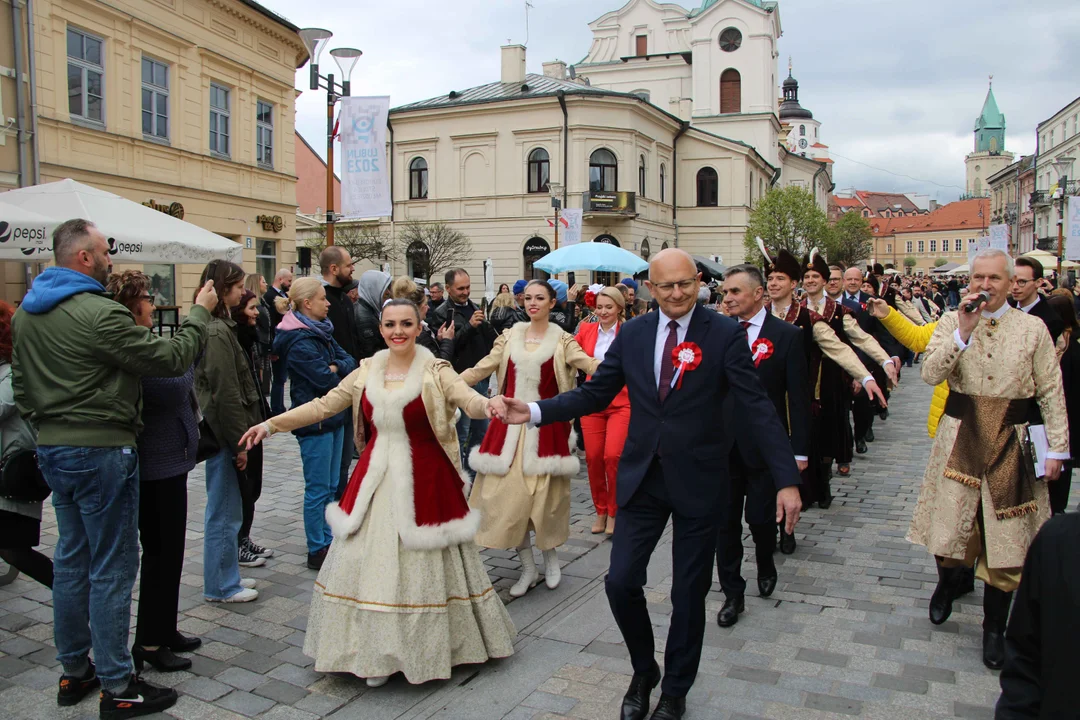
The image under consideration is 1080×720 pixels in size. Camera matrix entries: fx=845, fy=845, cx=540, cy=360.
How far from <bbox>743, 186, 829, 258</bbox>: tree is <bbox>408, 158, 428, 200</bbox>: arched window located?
16.9 metres

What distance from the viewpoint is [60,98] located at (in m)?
15.7

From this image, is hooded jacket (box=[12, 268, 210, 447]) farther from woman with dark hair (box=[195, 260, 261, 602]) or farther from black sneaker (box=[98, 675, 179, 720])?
woman with dark hair (box=[195, 260, 261, 602])

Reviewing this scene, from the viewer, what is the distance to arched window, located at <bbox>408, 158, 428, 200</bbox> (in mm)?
41250

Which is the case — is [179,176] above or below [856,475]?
above

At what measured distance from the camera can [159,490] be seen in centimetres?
419

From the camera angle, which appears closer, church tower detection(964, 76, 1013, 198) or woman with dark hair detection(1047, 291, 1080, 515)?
woman with dark hair detection(1047, 291, 1080, 515)

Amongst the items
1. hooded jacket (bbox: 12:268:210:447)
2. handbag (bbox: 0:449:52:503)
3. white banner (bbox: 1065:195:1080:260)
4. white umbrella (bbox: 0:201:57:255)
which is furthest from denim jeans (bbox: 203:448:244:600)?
white banner (bbox: 1065:195:1080:260)

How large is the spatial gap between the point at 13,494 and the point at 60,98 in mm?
13994

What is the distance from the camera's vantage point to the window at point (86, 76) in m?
16.2

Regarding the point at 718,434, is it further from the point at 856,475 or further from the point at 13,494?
the point at 856,475

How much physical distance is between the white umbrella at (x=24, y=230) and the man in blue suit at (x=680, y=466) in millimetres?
7782

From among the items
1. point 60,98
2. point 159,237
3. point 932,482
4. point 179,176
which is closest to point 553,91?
point 179,176

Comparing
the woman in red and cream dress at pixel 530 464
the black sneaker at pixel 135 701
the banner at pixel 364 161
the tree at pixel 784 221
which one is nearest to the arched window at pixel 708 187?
the tree at pixel 784 221

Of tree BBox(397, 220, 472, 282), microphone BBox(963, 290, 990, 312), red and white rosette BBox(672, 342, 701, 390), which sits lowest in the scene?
red and white rosette BBox(672, 342, 701, 390)
